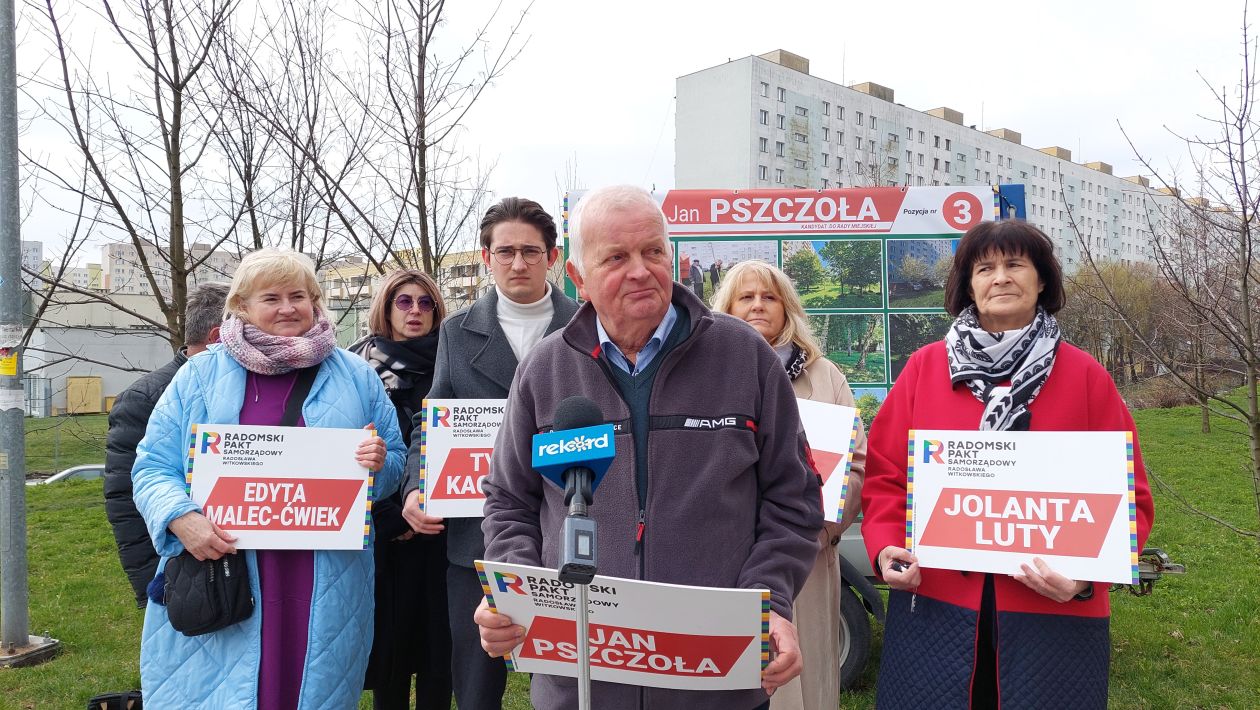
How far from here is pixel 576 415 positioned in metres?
1.70

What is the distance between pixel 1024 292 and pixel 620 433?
5.21ft

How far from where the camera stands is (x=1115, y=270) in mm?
42750

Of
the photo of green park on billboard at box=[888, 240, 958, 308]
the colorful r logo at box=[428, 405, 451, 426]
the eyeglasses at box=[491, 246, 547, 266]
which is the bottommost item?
the colorful r logo at box=[428, 405, 451, 426]

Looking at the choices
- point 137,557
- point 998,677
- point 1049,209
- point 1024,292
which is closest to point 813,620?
point 998,677

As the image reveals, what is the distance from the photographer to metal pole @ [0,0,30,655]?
6262 mm

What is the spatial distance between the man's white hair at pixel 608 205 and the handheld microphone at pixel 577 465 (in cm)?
74

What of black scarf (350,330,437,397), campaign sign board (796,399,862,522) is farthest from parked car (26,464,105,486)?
campaign sign board (796,399,862,522)

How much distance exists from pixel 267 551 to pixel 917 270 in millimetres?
5074

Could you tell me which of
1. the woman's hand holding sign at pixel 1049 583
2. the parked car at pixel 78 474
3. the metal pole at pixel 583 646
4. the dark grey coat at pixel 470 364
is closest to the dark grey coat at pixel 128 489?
the dark grey coat at pixel 470 364

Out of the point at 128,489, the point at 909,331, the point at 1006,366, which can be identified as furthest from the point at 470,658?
the point at 909,331

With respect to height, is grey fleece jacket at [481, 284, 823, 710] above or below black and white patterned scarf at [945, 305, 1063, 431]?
below

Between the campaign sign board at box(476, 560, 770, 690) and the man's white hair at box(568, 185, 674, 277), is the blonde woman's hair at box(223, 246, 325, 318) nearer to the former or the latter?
the man's white hair at box(568, 185, 674, 277)

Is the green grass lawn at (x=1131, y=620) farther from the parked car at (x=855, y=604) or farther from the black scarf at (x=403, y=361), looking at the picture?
the black scarf at (x=403, y=361)

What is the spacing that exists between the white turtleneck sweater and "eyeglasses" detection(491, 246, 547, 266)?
0.15m
